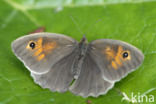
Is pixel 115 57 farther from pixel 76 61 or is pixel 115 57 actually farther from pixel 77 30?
pixel 77 30

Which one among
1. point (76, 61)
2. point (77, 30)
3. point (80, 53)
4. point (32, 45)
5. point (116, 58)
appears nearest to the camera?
point (116, 58)

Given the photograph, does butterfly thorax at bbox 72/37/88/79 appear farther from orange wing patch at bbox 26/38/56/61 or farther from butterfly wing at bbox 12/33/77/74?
orange wing patch at bbox 26/38/56/61

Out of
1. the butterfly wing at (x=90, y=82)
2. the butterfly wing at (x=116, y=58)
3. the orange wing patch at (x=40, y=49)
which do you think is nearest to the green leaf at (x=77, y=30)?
the butterfly wing at (x=90, y=82)

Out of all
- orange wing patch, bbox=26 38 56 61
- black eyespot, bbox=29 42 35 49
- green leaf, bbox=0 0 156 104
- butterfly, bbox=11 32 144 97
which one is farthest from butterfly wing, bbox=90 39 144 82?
black eyespot, bbox=29 42 35 49

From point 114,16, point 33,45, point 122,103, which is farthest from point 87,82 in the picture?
point 114,16

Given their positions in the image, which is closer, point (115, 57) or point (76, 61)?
point (115, 57)

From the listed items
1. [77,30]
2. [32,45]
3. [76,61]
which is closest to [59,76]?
[76,61]
